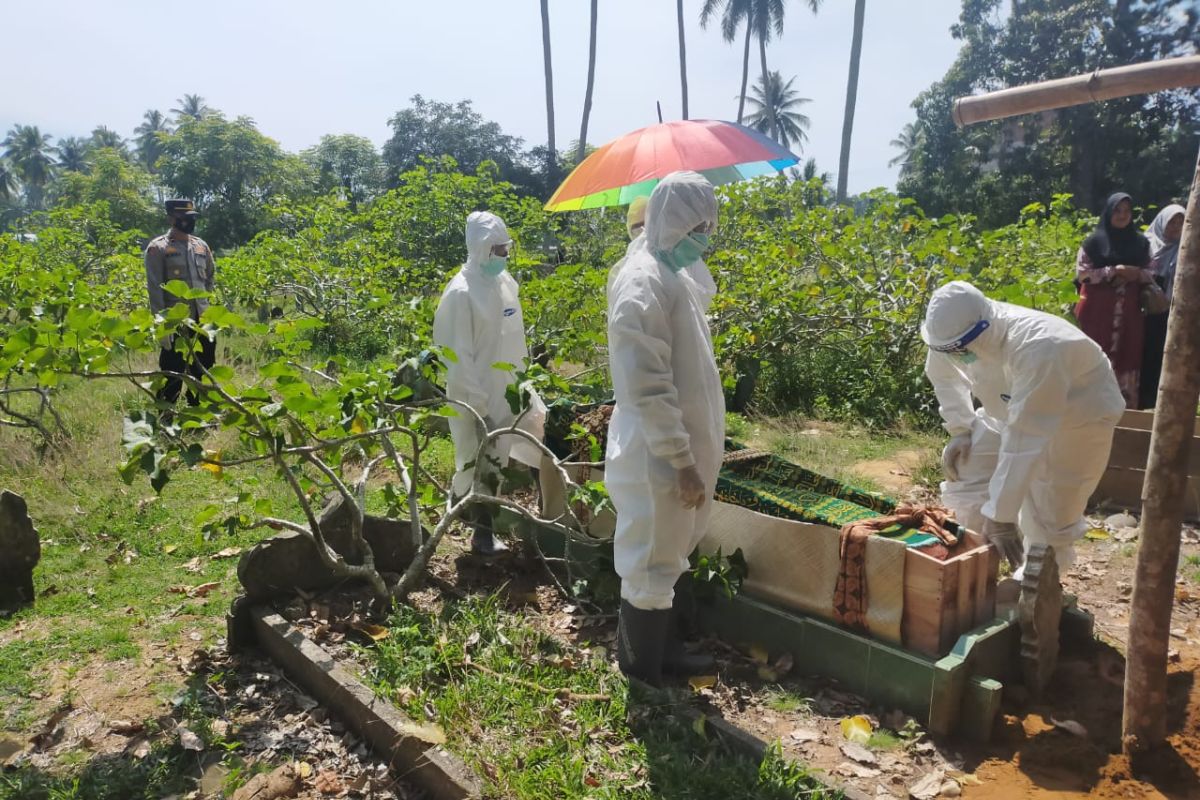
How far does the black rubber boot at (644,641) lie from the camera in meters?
3.19

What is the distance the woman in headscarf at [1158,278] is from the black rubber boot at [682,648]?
465 centimetres

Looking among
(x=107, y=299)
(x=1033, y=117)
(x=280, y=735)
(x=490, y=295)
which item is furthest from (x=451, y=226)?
(x=1033, y=117)

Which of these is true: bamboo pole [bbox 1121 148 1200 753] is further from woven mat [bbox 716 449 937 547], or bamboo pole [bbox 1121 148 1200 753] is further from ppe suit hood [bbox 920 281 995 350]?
ppe suit hood [bbox 920 281 995 350]

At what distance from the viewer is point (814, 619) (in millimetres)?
3414

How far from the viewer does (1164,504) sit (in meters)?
2.39

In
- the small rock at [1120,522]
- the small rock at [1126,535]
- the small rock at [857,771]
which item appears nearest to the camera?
the small rock at [857,771]

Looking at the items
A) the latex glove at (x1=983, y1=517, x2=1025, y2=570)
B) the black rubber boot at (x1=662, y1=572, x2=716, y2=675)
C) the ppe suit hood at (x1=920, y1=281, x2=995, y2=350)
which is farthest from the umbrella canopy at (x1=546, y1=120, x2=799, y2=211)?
the latex glove at (x1=983, y1=517, x2=1025, y2=570)

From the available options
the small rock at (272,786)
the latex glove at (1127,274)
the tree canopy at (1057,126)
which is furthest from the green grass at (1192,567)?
the tree canopy at (1057,126)

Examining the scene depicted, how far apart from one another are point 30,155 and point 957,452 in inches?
3126

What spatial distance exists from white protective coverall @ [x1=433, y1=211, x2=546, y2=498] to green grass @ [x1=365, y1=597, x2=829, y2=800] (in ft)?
3.63

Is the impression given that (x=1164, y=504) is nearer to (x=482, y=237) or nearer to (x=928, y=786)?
(x=928, y=786)

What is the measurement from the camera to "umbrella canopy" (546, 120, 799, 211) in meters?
5.35

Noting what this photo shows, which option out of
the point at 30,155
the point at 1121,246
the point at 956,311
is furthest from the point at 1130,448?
the point at 30,155

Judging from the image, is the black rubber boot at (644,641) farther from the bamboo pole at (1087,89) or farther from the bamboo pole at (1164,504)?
the bamboo pole at (1087,89)
